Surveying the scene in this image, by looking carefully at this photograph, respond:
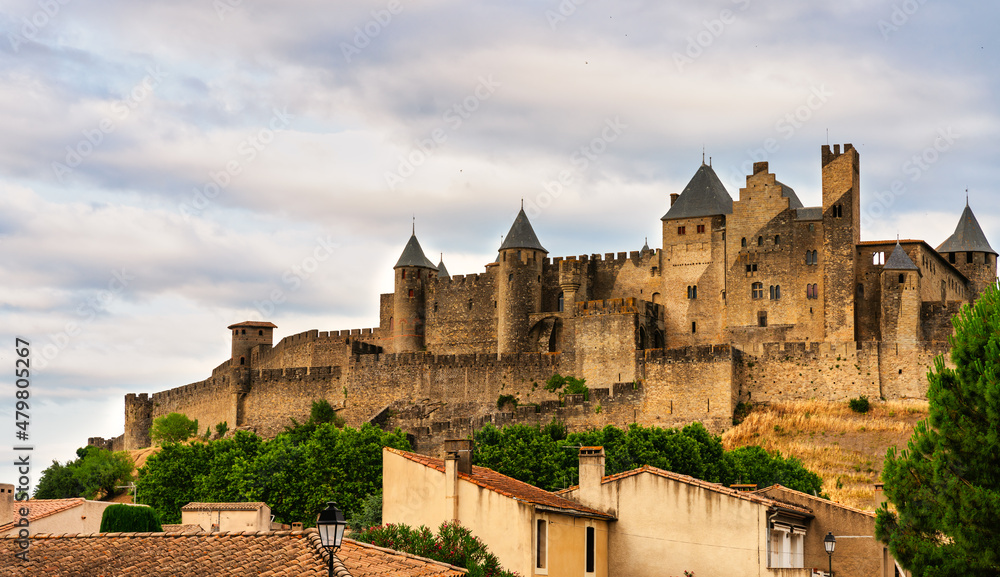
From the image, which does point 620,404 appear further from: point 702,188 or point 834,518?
point 834,518

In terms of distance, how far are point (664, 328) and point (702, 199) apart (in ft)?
22.9

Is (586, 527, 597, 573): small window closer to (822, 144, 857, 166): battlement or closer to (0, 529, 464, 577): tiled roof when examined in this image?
(0, 529, 464, 577): tiled roof

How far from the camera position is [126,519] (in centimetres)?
4400

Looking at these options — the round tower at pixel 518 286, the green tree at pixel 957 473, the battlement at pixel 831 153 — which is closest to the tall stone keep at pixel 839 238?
the battlement at pixel 831 153

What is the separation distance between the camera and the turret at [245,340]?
295 feet

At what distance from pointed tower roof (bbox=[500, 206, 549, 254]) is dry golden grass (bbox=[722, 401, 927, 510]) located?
19.4 metres

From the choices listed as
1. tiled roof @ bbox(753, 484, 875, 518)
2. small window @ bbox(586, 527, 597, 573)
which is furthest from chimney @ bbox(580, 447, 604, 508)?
tiled roof @ bbox(753, 484, 875, 518)

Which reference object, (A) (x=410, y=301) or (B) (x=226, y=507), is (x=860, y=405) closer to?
(B) (x=226, y=507)

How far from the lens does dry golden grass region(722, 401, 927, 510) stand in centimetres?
5747

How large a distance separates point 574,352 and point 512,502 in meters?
41.8

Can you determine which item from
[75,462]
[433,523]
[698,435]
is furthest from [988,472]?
[75,462]

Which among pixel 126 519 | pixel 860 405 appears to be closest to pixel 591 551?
pixel 126 519

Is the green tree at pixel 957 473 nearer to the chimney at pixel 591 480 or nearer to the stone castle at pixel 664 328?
the chimney at pixel 591 480

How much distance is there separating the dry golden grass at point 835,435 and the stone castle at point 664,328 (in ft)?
3.34
